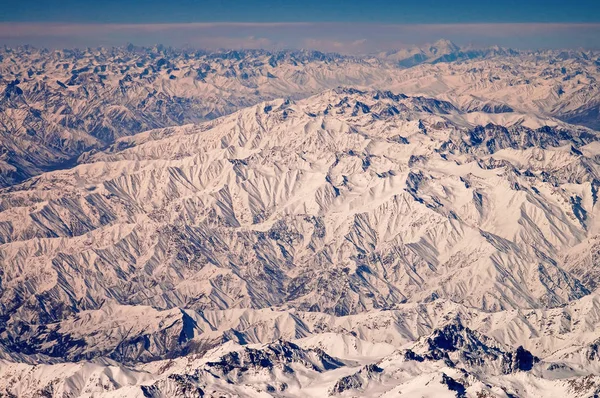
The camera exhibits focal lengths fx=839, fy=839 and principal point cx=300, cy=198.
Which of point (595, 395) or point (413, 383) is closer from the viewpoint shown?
point (595, 395)

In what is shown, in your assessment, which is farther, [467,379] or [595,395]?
[467,379]

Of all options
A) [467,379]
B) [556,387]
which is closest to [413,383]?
[467,379]

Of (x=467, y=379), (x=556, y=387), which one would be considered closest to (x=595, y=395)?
(x=556, y=387)

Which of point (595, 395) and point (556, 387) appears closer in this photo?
point (595, 395)

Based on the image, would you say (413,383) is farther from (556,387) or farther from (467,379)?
(556,387)

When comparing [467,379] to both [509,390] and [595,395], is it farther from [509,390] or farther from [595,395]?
[595,395]

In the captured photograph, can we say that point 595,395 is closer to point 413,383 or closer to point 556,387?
point 556,387
